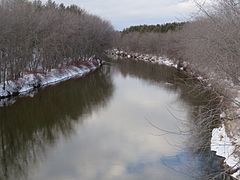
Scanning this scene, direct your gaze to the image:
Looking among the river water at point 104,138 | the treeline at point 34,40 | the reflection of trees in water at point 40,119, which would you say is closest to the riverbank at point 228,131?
the river water at point 104,138

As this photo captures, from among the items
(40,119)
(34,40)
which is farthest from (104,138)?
(34,40)

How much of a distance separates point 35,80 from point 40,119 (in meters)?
11.8

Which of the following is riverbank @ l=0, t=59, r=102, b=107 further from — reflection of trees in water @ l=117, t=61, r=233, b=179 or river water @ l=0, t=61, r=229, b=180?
reflection of trees in water @ l=117, t=61, r=233, b=179

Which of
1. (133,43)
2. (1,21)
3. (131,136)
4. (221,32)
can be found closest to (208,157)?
(131,136)

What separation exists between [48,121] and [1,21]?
981cm

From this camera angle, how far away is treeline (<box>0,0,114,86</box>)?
27188 mm

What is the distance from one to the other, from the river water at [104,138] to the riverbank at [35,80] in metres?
1.64

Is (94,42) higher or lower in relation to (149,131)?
higher

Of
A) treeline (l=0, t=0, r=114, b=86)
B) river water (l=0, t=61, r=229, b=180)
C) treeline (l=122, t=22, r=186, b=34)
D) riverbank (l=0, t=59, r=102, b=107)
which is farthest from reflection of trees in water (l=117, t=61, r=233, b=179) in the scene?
treeline (l=122, t=22, r=186, b=34)

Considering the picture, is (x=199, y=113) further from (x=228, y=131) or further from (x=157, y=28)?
(x=157, y=28)

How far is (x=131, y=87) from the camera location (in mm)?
31781

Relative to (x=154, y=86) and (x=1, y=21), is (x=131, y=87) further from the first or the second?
(x=1, y=21)

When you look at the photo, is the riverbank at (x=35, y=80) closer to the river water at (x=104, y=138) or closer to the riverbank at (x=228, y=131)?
the river water at (x=104, y=138)

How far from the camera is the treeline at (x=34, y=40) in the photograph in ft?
89.2
